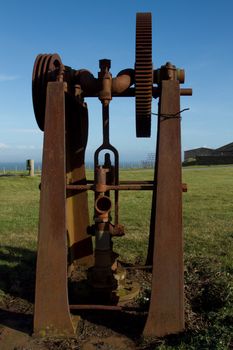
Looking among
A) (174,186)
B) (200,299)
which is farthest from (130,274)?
(174,186)

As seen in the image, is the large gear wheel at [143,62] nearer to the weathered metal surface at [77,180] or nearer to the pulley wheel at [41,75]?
the pulley wheel at [41,75]

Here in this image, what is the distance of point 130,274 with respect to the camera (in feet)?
19.4

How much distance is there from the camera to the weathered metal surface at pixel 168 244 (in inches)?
164

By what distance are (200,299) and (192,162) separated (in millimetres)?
42219

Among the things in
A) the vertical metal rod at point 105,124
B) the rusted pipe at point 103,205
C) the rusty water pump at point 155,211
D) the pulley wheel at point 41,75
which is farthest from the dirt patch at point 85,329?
the pulley wheel at point 41,75

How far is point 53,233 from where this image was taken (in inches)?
166

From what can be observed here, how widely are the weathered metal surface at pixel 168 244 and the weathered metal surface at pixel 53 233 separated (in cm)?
79

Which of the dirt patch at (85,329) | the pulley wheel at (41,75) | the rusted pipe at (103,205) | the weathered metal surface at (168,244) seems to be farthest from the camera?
the pulley wheel at (41,75)

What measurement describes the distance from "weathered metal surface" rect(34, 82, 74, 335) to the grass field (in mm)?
885

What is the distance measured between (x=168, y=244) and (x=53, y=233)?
1.01 m

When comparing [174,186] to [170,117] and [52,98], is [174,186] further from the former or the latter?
[52,98]

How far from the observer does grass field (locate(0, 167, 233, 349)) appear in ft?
13.4

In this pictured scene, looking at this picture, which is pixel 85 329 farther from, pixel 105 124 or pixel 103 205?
pixel 105 124

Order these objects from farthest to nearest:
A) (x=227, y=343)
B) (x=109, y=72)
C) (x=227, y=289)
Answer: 1. (x=227, y=289)
2. (x=109, y=72)
3. (x=227, y=343)
